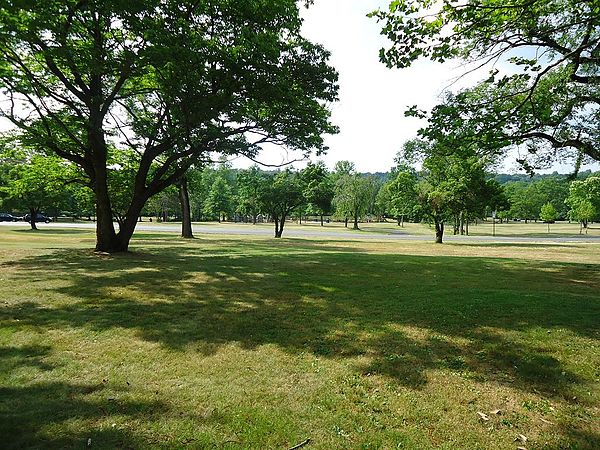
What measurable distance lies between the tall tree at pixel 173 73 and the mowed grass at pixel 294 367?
615 cm

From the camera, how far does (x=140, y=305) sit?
23.4ft

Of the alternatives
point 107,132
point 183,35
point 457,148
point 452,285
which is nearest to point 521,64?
point 457,148

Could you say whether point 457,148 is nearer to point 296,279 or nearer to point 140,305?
point 296,279

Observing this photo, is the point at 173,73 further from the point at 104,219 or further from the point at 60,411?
the point at 60,411

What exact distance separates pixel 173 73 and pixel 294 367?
9.59 meters

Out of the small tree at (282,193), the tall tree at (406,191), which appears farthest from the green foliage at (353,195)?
the tall tree at (406,191)

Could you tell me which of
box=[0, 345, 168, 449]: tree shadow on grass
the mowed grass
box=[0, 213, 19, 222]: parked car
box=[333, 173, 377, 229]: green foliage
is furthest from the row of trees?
box=[333, 173, 377, 229]: green foliage

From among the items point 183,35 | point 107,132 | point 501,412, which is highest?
point 183,35

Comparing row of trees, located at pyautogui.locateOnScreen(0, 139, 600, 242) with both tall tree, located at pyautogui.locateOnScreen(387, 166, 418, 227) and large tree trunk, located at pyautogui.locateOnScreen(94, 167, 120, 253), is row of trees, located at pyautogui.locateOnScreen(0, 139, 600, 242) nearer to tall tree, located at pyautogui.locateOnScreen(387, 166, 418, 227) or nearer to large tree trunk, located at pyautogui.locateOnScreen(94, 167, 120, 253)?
tall tree, located at pyautogui.locateOnScreen(387, 166, 418, 227)

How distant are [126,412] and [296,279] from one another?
6989mm

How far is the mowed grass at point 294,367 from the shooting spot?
3238 millimetres

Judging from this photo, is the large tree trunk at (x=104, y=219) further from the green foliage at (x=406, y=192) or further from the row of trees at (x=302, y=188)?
the green foliage at (x=406, y=192)

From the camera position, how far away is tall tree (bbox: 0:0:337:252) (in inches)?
385

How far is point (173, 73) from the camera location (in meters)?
10.7
